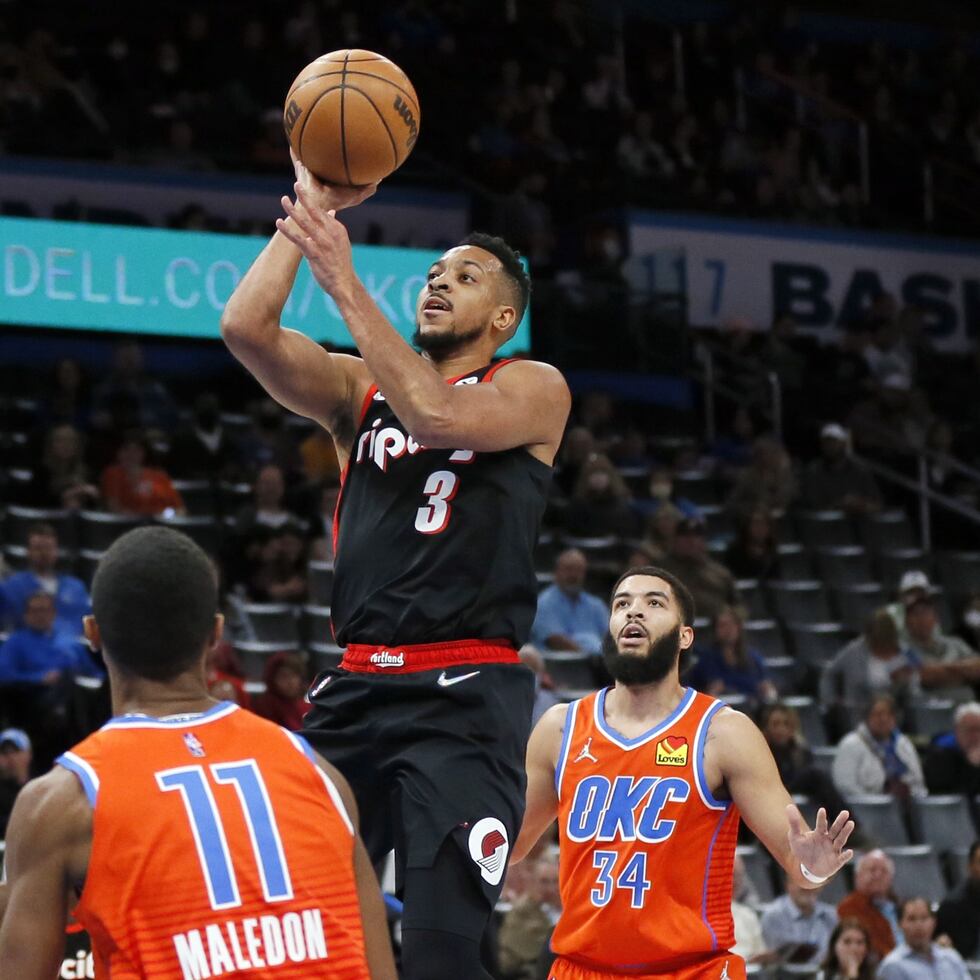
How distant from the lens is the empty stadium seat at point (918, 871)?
458 inches

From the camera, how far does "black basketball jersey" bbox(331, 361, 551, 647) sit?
15.9 feet

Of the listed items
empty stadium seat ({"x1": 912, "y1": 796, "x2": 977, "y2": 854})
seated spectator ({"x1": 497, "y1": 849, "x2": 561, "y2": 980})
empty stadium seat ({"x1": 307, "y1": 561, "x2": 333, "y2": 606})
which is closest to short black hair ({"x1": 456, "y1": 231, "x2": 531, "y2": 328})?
seated spectator ({"x1": 497, "y1": 849, "x2": 561, "y2": 980})

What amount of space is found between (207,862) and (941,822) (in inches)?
379

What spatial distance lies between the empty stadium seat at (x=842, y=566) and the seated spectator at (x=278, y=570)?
5.03 metres

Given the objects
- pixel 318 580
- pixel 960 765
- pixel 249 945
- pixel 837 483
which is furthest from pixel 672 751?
pixel 837 483

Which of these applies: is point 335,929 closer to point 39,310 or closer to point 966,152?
point 39,310

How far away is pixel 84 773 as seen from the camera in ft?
10.9

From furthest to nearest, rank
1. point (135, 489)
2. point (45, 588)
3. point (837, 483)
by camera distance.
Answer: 1. point (837, 483)
2. point (135, 489)
3. point (45, 588)

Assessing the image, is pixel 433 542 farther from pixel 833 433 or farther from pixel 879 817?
pixel 833 433

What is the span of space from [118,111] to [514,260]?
12802mm

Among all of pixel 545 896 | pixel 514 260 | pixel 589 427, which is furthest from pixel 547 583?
pixel 514 260

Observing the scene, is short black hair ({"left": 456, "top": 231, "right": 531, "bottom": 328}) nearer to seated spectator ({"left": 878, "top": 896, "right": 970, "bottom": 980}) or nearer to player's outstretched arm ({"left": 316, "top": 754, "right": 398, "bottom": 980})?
player's outstretched arm ({"left": 316, "top": 754, "right": 398, "bottom": 980})

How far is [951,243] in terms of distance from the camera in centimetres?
2169

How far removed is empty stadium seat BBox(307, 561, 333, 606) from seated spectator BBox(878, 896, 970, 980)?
4.44 meters
